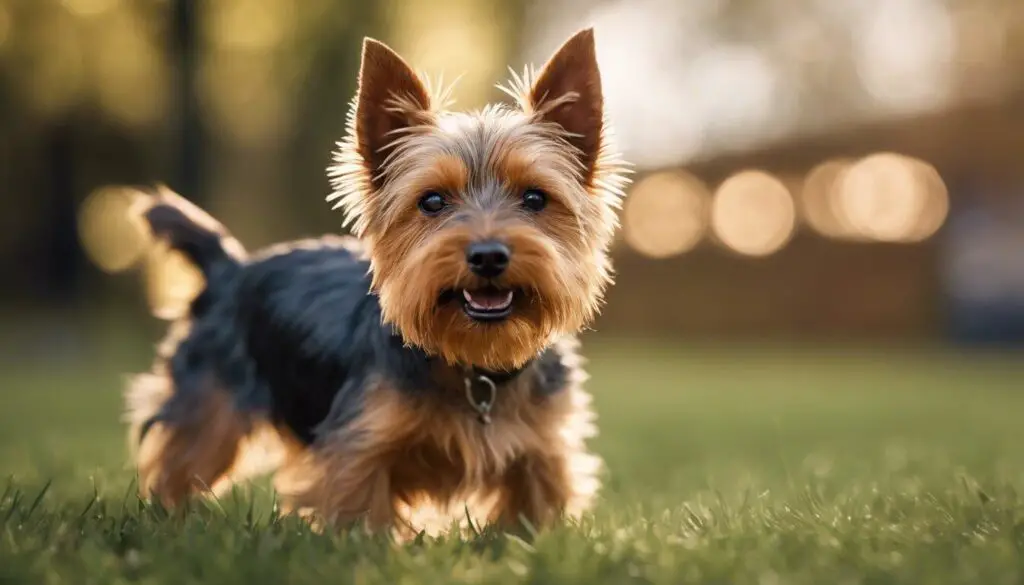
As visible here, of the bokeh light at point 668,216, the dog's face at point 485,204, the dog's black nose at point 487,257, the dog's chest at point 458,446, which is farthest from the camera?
the bokeh light at point 668,216

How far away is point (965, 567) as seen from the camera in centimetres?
305

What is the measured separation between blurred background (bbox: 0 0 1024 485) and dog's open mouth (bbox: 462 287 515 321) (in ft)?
46.2

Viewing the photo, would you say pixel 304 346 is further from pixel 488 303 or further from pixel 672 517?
pixel 672 517

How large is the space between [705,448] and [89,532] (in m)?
5.39

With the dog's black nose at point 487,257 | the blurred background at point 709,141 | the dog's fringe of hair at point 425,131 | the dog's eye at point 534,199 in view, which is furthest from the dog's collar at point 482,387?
the blurred background at point 709,141

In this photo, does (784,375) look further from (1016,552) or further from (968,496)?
(1016,552)

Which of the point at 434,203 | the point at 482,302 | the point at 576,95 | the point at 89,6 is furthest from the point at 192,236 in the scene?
the point at 89,6

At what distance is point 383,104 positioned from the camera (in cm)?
437

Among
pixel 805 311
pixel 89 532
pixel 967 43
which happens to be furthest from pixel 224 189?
pixel 89 532

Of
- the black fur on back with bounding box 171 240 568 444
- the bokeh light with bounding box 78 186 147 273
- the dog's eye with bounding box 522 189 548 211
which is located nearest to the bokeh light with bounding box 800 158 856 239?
the bokeh light with bounding box 78 186 147 273

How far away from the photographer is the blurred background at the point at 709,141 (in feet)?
61.2

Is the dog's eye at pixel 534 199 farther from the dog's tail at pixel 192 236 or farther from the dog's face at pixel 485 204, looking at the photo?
the dog's tail at pixel 192 236

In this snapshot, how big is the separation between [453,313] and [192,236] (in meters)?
2.09

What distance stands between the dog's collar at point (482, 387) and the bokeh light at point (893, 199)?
55.5 ft
